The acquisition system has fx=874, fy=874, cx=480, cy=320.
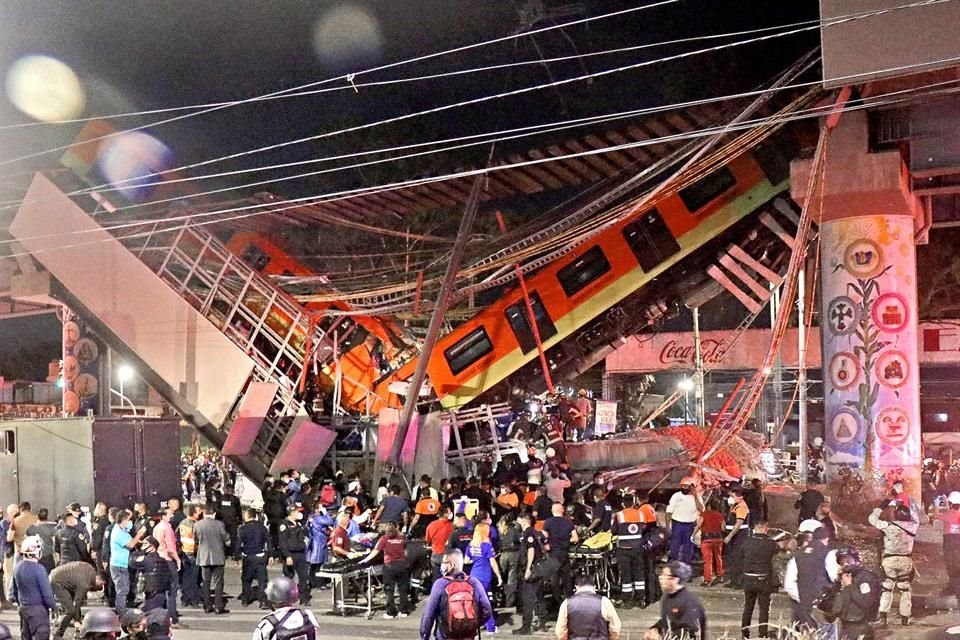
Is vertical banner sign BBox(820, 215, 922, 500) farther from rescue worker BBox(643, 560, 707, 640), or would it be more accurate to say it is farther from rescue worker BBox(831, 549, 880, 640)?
rescue worker BBox(643, 560, 707, 640)

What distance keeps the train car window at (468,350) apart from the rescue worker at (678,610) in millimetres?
12623

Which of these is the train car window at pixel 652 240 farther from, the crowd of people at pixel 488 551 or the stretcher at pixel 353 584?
the stretcher at pixel 353 584

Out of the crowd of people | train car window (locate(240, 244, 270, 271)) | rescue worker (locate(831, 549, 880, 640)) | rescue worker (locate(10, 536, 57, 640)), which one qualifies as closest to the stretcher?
the crowd of people

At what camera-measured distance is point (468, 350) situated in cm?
1966

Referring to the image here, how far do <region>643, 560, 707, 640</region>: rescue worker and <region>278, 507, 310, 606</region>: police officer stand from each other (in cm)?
735

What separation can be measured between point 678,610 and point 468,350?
42.5ft

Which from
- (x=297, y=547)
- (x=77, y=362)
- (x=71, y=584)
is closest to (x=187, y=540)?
(x=297, y=547)

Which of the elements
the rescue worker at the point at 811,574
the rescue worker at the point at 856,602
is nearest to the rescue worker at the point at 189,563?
the rescue worker at the point at 811,574

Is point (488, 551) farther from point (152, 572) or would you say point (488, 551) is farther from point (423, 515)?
point (152, 572)

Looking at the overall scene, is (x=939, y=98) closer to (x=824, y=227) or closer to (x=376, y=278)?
(x=824, y=227)

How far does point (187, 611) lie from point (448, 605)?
7.65 metres

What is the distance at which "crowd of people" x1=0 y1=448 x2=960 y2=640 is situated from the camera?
360 inches

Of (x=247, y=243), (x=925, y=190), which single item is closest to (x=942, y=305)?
(x=925, y=190)

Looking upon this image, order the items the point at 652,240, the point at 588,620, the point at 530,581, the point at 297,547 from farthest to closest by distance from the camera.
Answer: the point at 652,240
the point at 297,547
the point at 530,581
the point at 588,620
